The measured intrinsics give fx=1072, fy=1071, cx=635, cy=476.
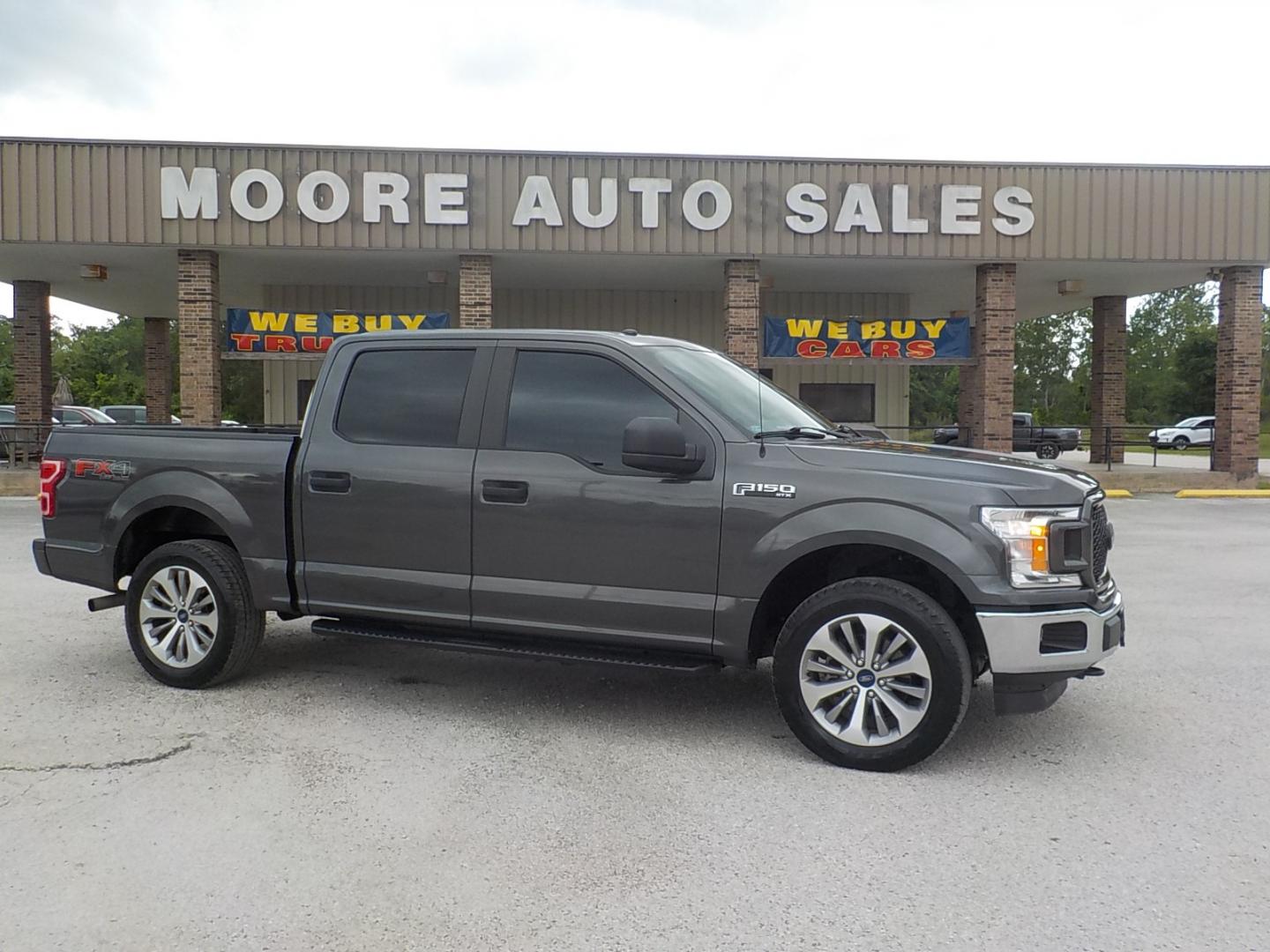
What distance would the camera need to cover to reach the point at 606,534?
5.00 metres

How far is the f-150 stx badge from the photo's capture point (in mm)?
4758

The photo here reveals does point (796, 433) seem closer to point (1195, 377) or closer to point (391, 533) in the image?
point (391, 533)

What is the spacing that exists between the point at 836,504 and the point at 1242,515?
1358cm

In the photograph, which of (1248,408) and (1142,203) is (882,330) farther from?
(1248,408)

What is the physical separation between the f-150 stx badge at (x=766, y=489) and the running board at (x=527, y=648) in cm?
80

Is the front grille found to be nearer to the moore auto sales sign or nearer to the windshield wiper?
the windshield wiper

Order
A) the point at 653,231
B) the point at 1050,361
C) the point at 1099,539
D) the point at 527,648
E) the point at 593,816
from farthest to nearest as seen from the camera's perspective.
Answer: the point at 1050,361 < the point at 653,231 < the point at 527,648 < the point at 1099,539 < the point at 593,816

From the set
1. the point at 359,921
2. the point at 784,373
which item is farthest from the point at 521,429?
the point at 784,373

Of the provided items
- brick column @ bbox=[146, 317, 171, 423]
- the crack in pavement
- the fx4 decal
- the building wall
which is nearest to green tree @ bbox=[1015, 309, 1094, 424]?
the building wall

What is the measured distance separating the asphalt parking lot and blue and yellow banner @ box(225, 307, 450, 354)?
13388mm

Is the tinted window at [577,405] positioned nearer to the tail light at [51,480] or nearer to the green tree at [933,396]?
the tail light at [51,480]

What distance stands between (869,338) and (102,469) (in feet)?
52.2

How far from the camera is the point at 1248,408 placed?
1977 centimetres

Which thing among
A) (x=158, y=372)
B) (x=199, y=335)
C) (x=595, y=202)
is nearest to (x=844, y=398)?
(x=595, y=202)
